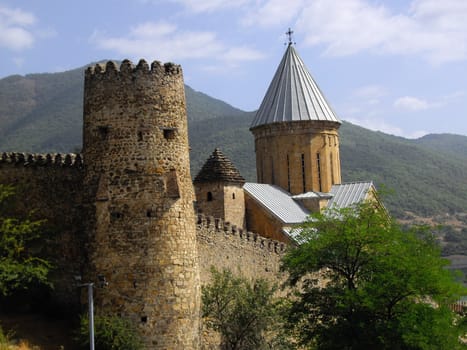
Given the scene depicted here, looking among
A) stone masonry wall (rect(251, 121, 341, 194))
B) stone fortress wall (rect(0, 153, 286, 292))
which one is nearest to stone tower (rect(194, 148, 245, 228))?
stone masonry wall (rect(251, 121, 341, 194))

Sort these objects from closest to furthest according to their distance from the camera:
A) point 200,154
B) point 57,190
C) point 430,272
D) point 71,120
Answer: point 430,272 < point 57,190 < point 200,154 < point 71,120

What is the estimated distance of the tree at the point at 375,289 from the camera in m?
17.9

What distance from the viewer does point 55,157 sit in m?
19.8

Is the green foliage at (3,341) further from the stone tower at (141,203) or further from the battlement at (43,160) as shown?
the battlement at (43,160)

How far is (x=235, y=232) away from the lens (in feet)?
76.3

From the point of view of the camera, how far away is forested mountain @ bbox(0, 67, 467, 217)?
75938 mm

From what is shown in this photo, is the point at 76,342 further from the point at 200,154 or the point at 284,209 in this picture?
the point at 200,154

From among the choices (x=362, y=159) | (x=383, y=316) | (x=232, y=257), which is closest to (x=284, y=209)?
(x=232, y=257)

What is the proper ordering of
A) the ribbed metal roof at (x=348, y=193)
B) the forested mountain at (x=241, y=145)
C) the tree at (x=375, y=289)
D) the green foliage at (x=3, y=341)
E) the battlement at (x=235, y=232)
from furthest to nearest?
the forested mountain at (x=241, y=145), the ribbed metal roof at (x=348, y=193), the battlement at (x=235, y=232), the tree at (x=375, y=289), the green foliage at (x=3, y=341)

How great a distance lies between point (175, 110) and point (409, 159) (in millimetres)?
78909

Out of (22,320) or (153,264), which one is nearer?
(153,264)

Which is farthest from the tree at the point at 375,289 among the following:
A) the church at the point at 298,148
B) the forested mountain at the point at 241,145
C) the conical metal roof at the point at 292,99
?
the forested mountain at the point at 241,145

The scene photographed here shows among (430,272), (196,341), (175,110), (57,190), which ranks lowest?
(196,341)

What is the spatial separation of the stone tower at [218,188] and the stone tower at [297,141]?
627cm
